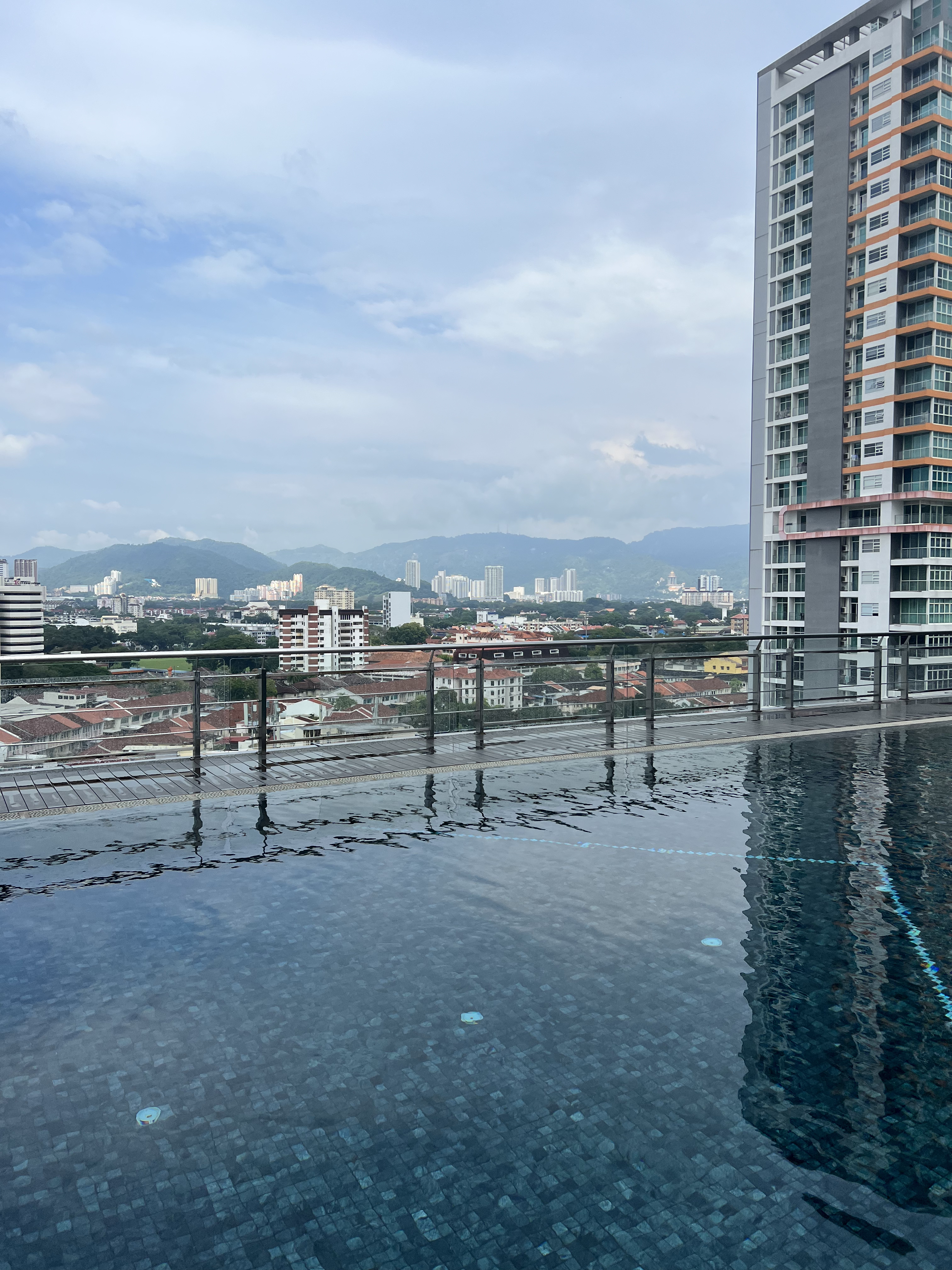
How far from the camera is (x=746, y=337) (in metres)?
54.0

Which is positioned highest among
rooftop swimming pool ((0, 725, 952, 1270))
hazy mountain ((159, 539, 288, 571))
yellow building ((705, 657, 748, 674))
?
hazy mountain ((159, 539, 288, 571))

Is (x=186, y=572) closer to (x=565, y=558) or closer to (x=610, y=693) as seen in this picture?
(x=610, y=693)

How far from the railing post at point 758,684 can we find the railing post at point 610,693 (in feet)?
6.68

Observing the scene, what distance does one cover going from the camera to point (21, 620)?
1111 centimetres

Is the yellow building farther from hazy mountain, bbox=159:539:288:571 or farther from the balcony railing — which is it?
hazy mountain, bbox=159:539:288:571

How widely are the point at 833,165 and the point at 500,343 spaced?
24.2 m

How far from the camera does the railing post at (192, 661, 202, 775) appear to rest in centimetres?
625

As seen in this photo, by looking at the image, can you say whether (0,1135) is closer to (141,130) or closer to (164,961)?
(164,961)

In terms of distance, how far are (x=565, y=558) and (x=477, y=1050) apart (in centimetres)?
15940

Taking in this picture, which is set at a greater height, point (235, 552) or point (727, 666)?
point (235, 552)

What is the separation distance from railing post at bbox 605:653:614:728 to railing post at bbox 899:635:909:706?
4.42m

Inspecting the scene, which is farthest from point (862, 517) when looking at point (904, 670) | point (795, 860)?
point (795, 860)

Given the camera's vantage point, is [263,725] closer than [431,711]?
Yes

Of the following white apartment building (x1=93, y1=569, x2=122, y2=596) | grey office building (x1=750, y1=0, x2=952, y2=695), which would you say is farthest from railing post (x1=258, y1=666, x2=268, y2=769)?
white apartment building (x1=93, y1=569, x2=122, y2=596)
